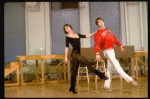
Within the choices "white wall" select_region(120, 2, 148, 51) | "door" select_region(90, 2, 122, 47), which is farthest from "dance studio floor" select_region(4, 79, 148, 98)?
"door" select_region(90, 2, 122, 47)

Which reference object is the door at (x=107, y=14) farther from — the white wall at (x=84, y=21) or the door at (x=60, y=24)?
the door at (x=60, y=24)

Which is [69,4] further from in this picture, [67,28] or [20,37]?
[67,28]

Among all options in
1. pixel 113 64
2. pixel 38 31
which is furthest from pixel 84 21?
pixel 113 64

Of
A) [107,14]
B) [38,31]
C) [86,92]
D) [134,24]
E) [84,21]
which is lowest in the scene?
[86,92]

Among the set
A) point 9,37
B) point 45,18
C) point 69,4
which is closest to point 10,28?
point 9,37

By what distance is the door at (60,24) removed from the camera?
7039 mm

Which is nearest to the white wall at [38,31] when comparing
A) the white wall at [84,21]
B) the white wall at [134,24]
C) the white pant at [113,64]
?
the white wall at [84,21]

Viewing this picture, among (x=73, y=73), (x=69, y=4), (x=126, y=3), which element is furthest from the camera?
(x=69, y=4)

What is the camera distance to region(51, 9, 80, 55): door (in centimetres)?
704

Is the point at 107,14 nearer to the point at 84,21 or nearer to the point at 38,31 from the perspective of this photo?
the point at 84,21

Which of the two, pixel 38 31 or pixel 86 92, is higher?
pixel 38 31

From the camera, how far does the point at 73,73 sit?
11.2 ft

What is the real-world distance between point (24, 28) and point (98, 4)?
376 centimetres

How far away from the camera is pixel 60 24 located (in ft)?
23.2
